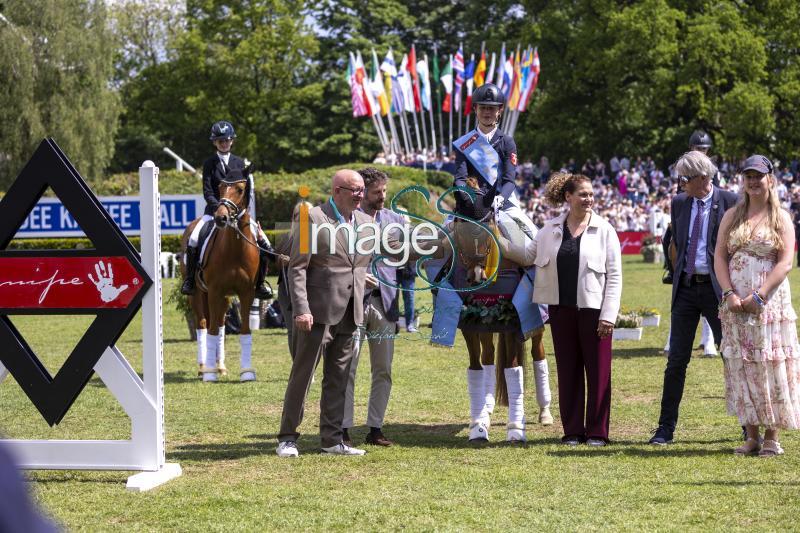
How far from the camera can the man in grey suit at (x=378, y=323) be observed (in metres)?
8.79

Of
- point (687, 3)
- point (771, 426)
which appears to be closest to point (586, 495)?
point (771, 426)

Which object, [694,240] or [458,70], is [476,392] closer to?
[694,240]

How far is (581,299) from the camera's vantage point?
8.62m

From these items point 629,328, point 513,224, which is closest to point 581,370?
point 513,224

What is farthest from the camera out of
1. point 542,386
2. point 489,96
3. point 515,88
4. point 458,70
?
point 458,70

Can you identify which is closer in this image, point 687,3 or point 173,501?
point 173,501

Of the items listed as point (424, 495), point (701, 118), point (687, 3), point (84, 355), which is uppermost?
point (687, 3)

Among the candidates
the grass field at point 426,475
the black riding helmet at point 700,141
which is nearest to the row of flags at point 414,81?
the black riding helmet at point 700,141

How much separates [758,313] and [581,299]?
4.28 feet

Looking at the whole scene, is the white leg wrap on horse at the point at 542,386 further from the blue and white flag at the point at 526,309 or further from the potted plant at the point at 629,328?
the potted plant at the point at 629,328

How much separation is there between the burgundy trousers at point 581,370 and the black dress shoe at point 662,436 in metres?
0.36

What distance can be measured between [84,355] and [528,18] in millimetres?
57478

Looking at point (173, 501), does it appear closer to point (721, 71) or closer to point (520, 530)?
point (520, 530)

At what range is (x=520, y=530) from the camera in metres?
5.97
